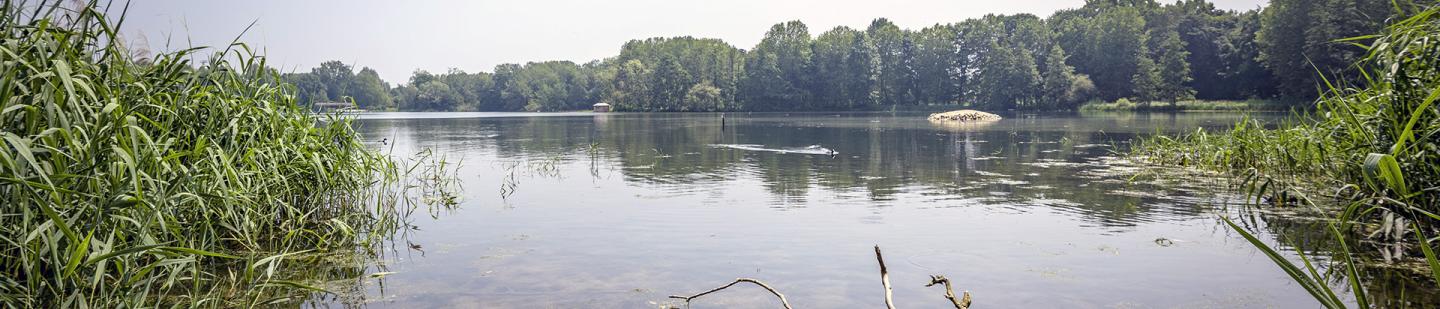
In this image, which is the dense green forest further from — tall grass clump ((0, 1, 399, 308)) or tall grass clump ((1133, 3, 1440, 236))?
tall grass clump ((0, 1, 399, 308))

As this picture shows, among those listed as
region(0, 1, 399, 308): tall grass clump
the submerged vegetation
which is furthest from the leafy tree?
region(0, 1, 399, 308): tall grass clump

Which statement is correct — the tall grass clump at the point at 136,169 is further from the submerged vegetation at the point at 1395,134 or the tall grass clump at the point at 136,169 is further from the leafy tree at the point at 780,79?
the leafy tree at the point at 780,79

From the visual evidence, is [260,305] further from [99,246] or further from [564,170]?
[564,170]

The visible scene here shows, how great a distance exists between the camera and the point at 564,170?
840 inches

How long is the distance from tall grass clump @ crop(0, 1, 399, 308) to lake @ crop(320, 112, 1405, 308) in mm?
1257

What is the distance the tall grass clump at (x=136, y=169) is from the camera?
426cm

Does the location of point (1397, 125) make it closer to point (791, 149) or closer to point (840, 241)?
point (840, 241)

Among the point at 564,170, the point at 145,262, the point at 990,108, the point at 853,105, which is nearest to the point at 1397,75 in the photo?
the point at 145,262

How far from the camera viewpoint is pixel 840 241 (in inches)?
407

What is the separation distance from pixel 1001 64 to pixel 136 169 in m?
110

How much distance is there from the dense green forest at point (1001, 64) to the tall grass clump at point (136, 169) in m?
75.6

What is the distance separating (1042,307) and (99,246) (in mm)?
6721

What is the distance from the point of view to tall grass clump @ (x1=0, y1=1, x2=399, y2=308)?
14.0 feet

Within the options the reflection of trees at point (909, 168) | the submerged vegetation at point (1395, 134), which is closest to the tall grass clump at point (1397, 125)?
the submerged vegetation at point (1395, 134)
